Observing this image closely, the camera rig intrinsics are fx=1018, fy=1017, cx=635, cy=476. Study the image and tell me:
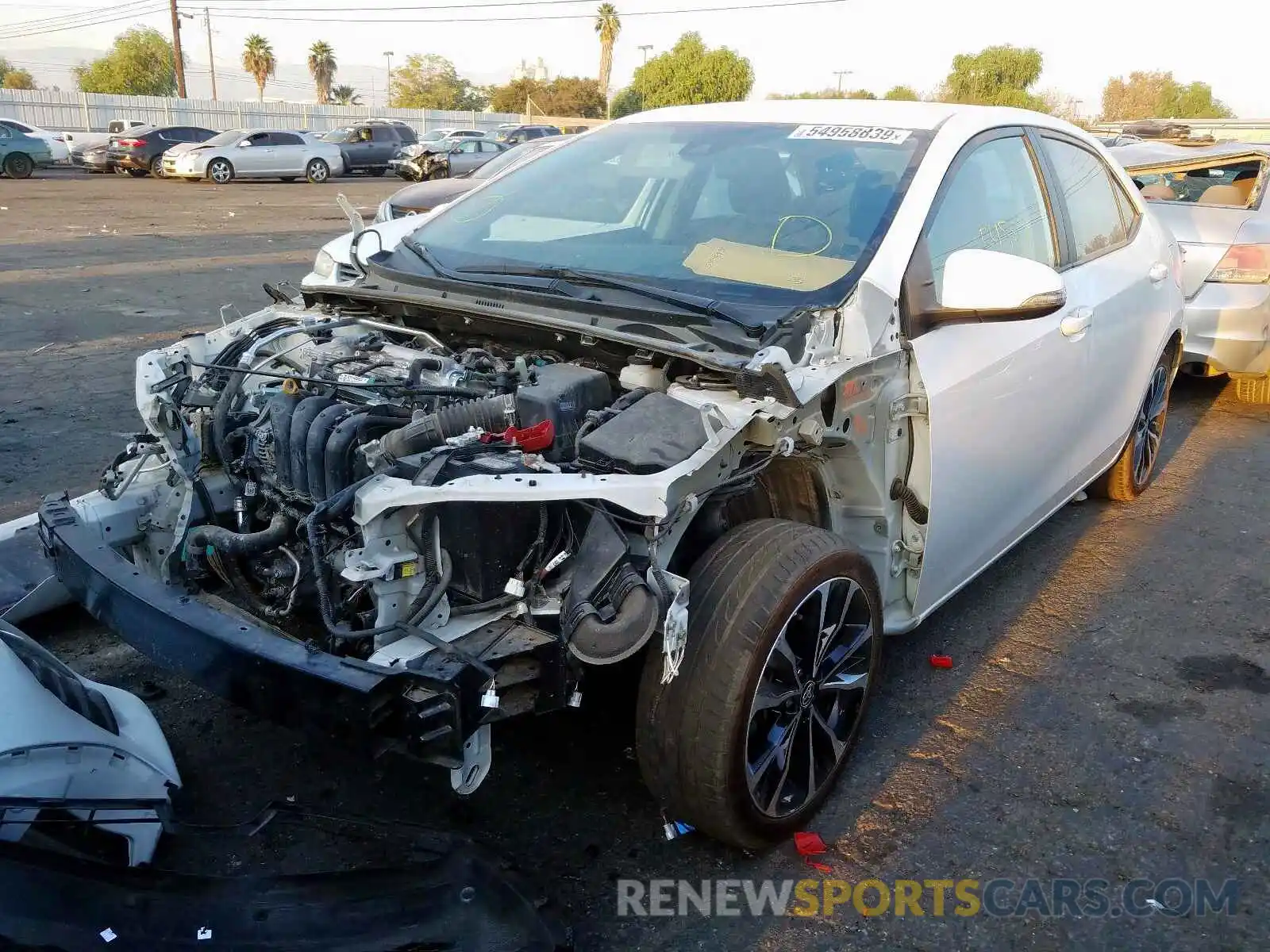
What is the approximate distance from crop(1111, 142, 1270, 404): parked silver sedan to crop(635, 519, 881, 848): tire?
15.9 feet

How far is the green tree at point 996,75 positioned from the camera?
52312mm

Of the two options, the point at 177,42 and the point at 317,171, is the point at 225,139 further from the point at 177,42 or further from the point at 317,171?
the point at 177,42

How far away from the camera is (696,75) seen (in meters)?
58.6

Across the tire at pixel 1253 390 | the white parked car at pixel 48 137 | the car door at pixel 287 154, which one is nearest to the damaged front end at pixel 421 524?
the tire at pixel 1253 390

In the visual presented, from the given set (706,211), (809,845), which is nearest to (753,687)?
(809,845)

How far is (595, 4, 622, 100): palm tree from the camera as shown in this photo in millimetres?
67625

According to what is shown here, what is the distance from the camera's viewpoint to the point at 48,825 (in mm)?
2154

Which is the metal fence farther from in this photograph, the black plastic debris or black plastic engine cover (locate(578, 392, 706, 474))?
the black plastic debris

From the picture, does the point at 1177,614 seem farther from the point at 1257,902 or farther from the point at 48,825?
the point at 48,825

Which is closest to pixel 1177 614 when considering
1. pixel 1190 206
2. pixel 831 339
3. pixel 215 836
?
pixel 831 339

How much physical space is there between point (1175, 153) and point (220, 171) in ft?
72.0

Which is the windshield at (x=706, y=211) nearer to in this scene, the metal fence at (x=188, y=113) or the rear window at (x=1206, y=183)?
the rear window at (x=1206, y=183)

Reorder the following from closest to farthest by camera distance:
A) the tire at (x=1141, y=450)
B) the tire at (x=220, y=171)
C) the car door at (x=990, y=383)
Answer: the car door at (x=990, y=383) → the tire at (x=1141, y=450) → the tire at (x=220, y=171)

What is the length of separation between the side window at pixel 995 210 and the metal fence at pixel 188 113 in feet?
127
